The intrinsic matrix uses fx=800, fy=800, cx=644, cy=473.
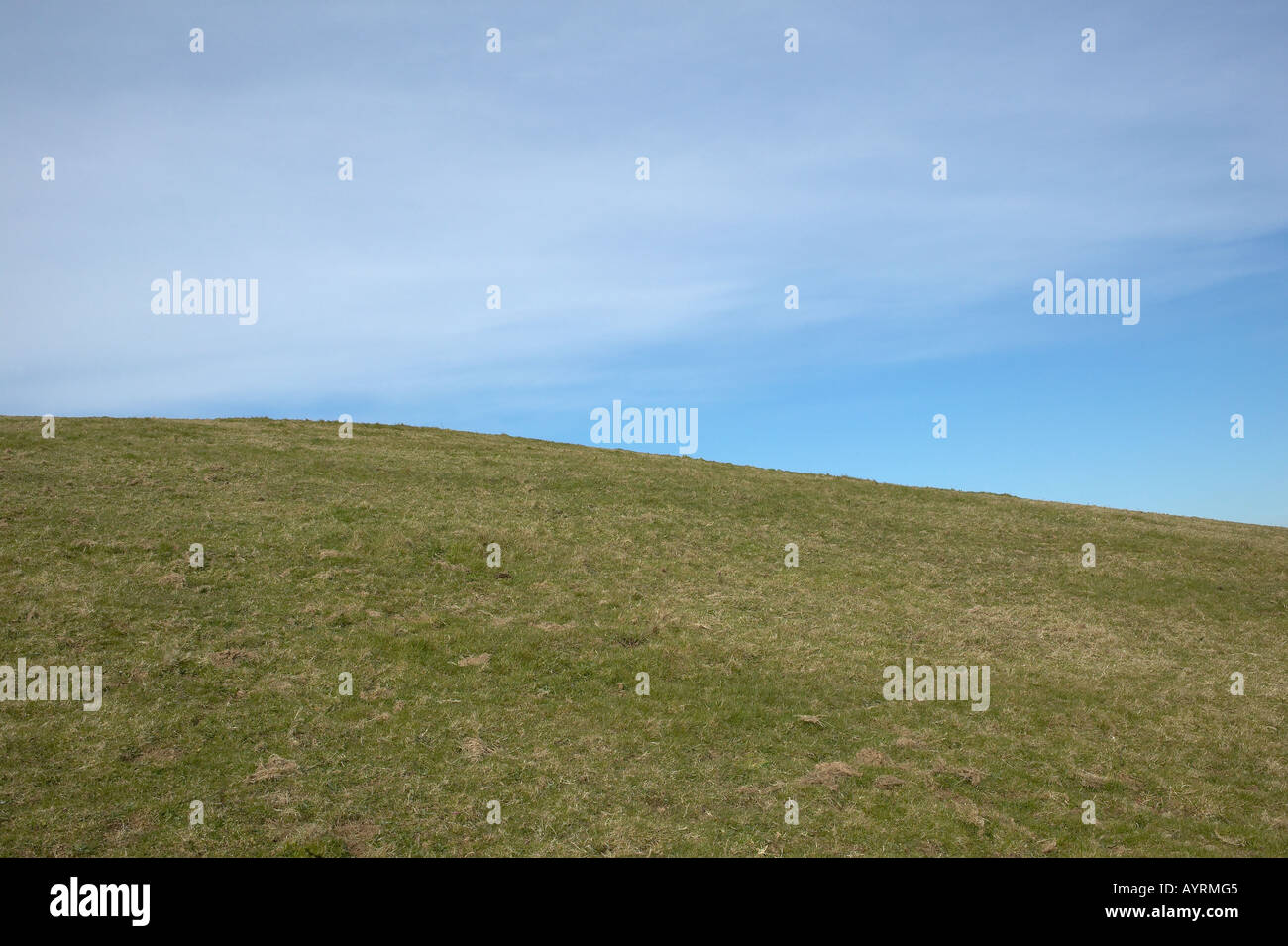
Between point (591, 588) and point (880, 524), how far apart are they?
17937 millimetres

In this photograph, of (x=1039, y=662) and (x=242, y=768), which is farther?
(x=1039, y=662)

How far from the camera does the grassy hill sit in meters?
15.8

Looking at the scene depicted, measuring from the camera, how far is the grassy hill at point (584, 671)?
1575 cm

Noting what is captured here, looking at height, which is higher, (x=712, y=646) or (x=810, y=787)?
(x=712, y=646)

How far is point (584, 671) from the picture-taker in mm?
22000

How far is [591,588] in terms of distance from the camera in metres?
27.3
